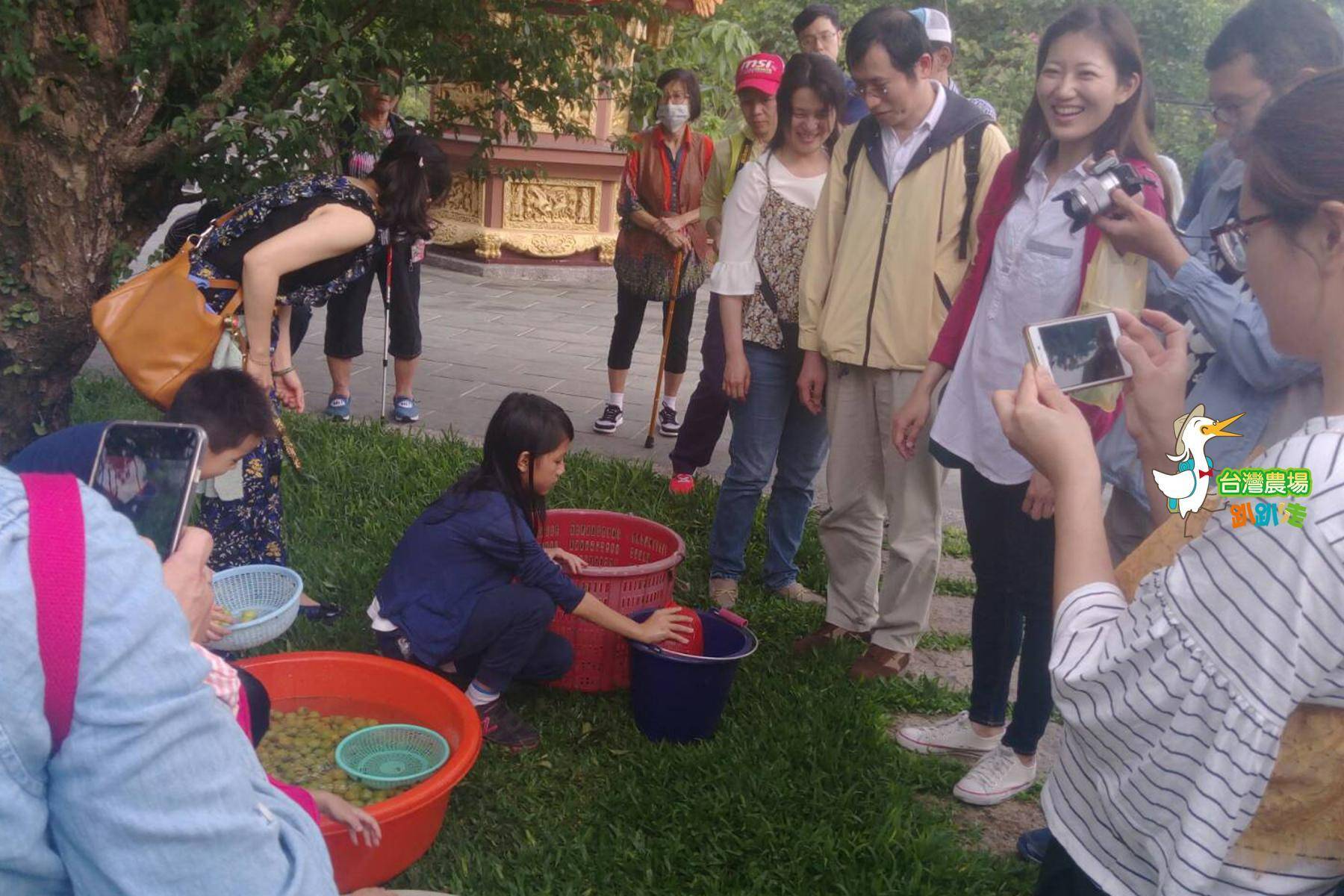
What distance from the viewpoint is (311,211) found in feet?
11.0

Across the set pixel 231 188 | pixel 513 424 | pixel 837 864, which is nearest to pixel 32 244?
pixel 231 188

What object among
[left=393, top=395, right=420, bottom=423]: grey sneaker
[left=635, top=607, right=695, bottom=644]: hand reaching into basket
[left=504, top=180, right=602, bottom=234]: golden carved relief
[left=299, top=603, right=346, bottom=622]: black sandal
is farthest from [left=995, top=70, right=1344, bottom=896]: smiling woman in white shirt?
[left=504, top=180, right=602, bottom=234]: golden carved relief

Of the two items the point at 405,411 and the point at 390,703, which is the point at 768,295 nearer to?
the point at 390,703

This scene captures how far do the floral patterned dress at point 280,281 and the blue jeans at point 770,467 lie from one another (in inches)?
54.4

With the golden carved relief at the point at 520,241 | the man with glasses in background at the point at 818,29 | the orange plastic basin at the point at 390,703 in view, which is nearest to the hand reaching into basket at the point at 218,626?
the orange plastic basin at the point at 390,703

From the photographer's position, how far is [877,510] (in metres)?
3.54

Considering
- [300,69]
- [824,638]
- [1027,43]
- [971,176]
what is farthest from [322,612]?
[1027,43]

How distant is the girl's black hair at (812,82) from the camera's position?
11.8ft

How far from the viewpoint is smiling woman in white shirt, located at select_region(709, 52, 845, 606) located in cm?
364

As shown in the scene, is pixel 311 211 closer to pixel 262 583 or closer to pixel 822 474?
pixel 262 583

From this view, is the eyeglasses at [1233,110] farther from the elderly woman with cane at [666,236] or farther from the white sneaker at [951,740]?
the elderly woman with cane at [666,236]

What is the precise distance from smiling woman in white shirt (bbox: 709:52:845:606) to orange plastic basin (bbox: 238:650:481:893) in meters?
1.46

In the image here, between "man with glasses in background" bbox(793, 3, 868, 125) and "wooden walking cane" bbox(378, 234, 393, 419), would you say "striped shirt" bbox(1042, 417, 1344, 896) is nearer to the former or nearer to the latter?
"man with glasses in background" bbox(793, 3, 868, 125)

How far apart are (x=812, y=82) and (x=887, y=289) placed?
83 cm
